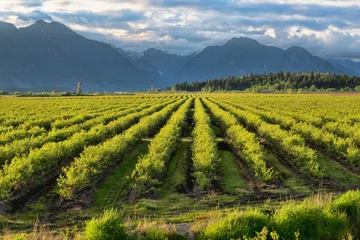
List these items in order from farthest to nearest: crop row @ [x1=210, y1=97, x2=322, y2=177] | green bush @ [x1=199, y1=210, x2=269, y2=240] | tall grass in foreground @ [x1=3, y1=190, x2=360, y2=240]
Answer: crop row @ [x1=210, y1=97, x2=322, y2=177] → green bush @ [x1=199, y1=210, x2=269, y2=240] → tall grass in foreground @ [x1=3, y1=190, x2=360, y2=240]

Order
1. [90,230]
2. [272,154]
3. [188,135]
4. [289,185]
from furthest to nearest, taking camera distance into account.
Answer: [188,135]
[272,154]
[289,185]
[90,230]

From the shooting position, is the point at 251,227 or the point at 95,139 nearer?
the point at 251,227

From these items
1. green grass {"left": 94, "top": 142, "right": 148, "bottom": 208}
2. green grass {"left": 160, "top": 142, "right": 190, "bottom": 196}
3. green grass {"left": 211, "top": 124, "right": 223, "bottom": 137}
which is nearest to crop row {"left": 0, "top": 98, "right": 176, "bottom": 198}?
green grass {"left": 94, "top": 142, "right": 148, "bottom": 208}

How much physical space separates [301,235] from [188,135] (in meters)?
18.1

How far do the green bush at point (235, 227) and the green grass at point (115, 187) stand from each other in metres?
4.42

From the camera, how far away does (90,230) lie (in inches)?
302

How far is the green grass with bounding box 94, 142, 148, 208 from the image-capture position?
38.5 ft

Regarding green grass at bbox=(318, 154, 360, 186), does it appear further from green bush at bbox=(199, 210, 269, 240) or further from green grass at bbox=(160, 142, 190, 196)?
green bush at bbox=(199, 210, 269, 240)

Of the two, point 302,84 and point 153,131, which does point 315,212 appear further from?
point 302,84

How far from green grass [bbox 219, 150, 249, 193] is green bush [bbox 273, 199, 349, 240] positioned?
394cm

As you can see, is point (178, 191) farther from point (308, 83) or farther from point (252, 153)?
point (308, 83)

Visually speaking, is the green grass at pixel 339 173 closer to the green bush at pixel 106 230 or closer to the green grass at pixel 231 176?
the green grass at pixel 231 176

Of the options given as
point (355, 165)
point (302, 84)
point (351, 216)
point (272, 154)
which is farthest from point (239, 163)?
point (302, 84)

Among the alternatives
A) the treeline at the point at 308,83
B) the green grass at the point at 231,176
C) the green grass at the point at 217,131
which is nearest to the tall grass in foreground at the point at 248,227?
the green grass at the point at 231,176
